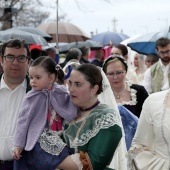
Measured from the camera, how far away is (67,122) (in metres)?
3.27

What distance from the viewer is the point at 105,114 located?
3.06 m

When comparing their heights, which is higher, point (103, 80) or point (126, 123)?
point (103, 80)

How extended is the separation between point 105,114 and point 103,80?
37cm

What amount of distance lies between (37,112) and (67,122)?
231mm

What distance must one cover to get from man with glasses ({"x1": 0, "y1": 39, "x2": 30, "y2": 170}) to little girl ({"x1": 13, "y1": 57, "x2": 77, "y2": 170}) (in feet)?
0.90

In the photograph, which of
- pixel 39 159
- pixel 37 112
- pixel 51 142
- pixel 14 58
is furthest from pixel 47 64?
pixel 39 159

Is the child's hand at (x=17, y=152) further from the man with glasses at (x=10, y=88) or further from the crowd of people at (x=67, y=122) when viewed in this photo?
the man with glasses at (x=10, y=88)

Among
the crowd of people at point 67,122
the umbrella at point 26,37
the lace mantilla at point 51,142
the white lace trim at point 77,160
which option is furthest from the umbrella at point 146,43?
the white lace trim at point 77,160

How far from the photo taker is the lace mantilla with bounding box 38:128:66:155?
3.15 meters

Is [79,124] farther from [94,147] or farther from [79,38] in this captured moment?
[79,38]

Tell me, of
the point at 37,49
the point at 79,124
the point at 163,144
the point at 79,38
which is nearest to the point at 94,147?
the point at 79,124

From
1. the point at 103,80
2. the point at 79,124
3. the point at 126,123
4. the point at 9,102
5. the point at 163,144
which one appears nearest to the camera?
the point at 163,144

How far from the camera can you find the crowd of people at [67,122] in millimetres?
2961

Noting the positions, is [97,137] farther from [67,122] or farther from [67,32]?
[67,32]
